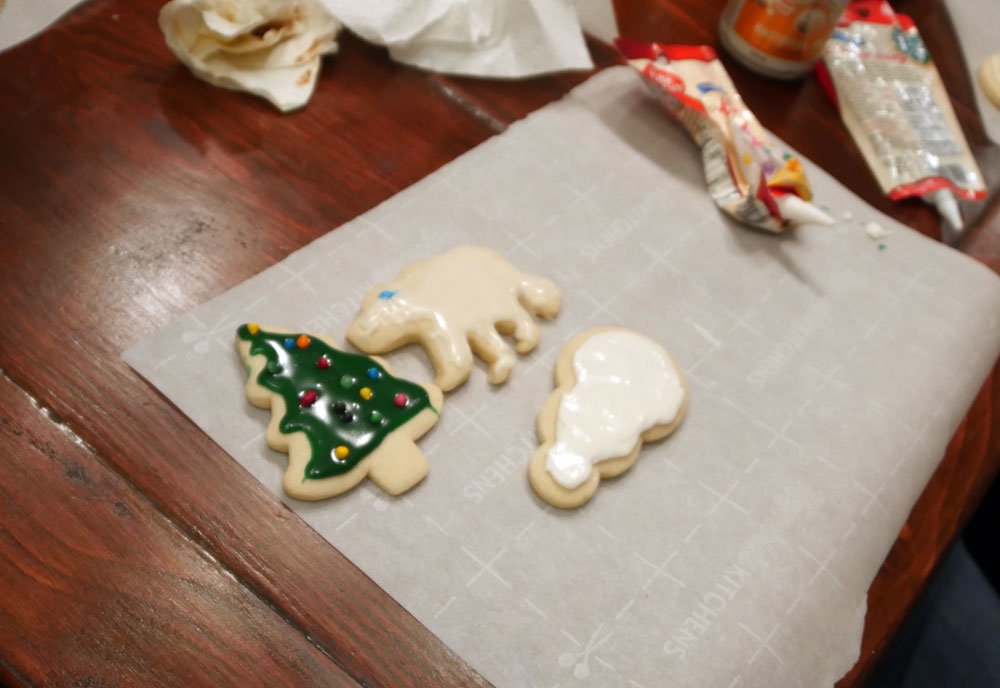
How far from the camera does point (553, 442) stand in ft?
1.94

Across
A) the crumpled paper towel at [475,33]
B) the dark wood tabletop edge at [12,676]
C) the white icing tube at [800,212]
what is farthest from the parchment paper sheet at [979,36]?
the dark wood tabletop edge at [12,676]

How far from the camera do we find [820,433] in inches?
26.0

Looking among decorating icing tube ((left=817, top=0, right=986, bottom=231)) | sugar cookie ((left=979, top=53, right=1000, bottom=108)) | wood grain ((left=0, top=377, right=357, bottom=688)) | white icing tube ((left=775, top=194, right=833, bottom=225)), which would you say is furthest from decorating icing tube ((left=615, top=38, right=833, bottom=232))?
wood grain ((left=0, top=377, right=357, bottom=688))

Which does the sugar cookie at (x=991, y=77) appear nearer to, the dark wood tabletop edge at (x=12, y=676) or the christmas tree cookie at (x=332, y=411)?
the christmas tree cookie at (x=332, y=411)

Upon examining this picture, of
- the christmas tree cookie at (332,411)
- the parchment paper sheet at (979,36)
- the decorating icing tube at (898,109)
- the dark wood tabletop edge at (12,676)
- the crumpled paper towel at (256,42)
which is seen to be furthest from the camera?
the parchment paper sheet at (979,36)

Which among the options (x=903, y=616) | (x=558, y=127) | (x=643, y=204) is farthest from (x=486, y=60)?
(x=903, y=616)

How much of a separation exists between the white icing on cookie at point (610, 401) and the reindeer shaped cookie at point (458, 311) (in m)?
0.06

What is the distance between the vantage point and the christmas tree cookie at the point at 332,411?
55 centimetres

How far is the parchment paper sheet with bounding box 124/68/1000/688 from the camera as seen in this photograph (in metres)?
0.54

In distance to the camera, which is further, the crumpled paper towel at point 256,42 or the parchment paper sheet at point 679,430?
the crumpled paper towel at point 256,42

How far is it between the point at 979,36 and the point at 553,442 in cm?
93

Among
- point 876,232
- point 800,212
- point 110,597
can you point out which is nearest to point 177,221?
point 110,597

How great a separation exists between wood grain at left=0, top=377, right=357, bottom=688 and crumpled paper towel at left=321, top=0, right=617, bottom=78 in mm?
530

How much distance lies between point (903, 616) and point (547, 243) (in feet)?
1.42
